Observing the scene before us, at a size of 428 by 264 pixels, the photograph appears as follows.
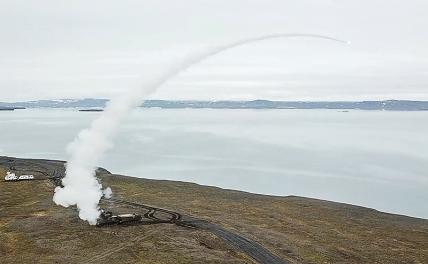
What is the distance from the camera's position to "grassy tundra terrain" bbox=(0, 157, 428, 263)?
169 feet

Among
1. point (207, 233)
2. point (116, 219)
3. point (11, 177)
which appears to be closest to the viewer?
point (207, 233)

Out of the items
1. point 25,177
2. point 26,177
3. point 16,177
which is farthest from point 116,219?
point 16,177

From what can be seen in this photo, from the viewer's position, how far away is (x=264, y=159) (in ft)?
570

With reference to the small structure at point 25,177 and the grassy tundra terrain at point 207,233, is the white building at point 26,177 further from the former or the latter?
the grassy tundra terrain at point 207,233

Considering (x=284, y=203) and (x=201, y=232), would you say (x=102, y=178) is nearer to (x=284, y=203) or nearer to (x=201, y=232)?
(x=284, y=203)

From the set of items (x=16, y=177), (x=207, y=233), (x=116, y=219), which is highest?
(x=116, y=219)

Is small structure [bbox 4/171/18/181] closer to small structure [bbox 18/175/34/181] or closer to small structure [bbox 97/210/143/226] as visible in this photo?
small structure [bbox 18/175/34/181]

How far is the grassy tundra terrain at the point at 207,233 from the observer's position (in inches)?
2023

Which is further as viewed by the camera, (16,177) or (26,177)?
(16,177)

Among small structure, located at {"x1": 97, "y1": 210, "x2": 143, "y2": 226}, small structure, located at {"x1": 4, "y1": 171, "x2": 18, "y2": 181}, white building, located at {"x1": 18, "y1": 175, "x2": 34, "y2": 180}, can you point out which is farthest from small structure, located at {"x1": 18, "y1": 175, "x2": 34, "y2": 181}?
small structure, located at {"x1": 97, "y1": 210, "x2": 143, "y2": 226}

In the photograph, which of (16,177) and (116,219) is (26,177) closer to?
(16,177)

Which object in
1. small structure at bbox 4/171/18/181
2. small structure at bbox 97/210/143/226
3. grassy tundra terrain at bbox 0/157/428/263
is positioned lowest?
small structure at bbox 4/171/18/181

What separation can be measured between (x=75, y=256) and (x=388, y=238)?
4137cm

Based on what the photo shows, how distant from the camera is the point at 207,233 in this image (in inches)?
2354
